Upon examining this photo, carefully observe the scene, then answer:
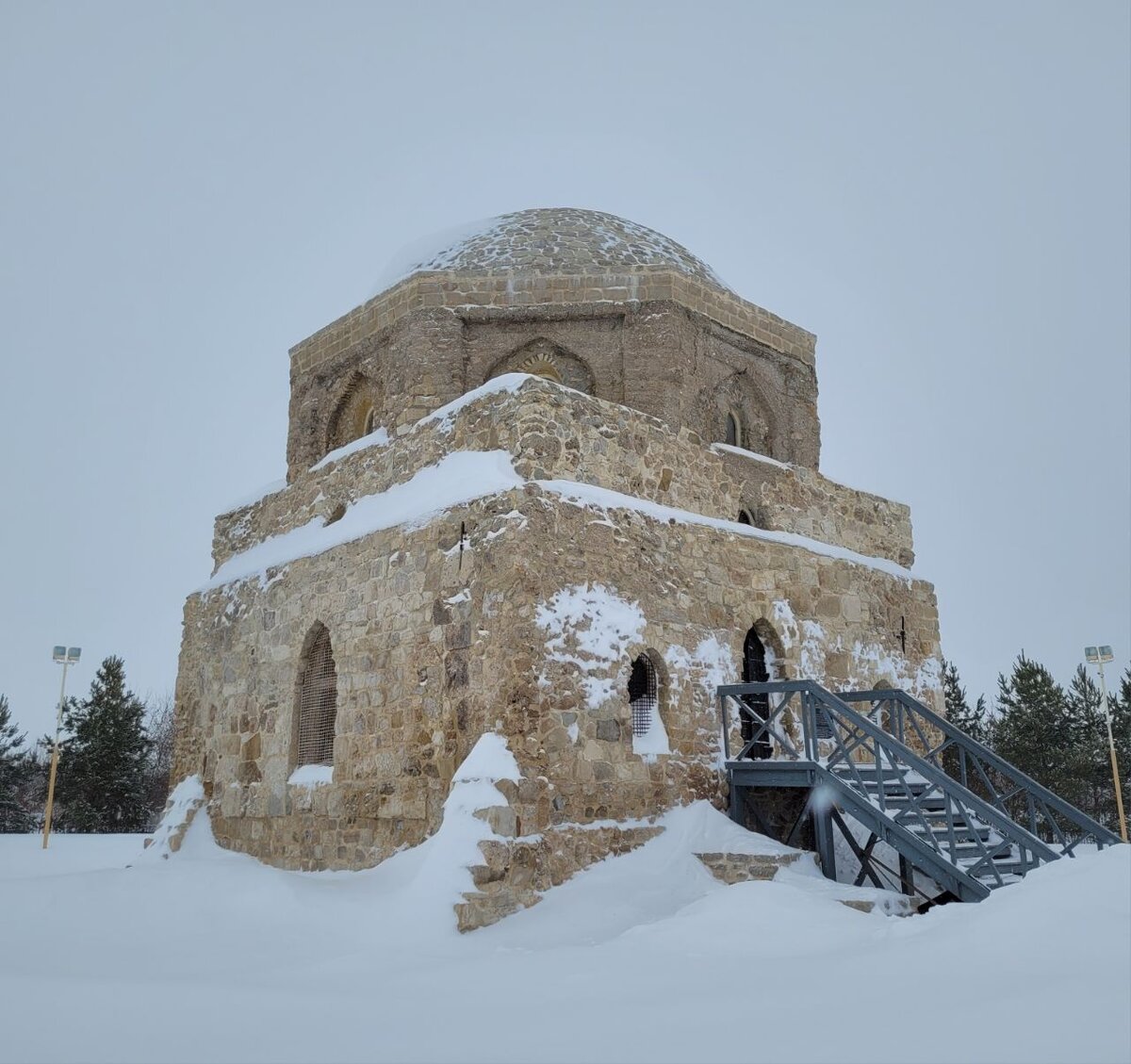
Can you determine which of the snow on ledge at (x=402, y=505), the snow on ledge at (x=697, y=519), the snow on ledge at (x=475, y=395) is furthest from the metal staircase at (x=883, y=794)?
the snow on ledge at (x=475, y=395)

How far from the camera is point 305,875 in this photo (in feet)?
35.4

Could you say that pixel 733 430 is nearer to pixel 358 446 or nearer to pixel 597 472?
pixel 597 472

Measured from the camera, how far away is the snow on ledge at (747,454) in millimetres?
13008

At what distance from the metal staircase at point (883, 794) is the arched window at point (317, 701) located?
4.43m

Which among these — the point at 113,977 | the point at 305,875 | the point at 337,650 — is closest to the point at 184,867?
the point at 305,875

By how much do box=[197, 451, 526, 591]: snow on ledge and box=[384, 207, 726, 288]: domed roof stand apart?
3.58 meters

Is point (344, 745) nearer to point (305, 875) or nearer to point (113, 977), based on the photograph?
point (305, 875)

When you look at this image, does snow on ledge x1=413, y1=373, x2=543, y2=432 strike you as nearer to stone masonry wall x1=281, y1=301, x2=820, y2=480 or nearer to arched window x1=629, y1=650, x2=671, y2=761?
stone masonry wall x1=281, y1=301, x2=820, y2=480

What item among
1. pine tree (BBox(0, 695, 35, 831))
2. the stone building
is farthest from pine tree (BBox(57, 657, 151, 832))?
the stone building

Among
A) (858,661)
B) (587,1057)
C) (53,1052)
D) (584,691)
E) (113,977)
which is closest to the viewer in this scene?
(587,1057)

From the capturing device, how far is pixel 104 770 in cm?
3250

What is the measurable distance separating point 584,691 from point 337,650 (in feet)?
10.4

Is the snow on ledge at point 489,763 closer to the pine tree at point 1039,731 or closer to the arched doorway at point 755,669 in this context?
the arched doorway at point 755,669

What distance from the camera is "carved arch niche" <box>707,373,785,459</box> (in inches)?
555
